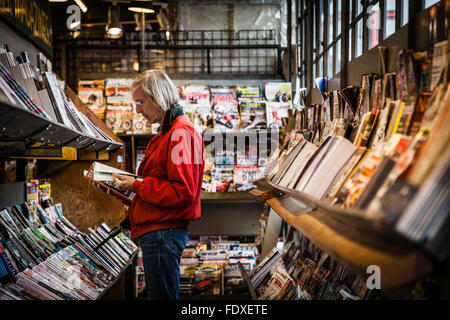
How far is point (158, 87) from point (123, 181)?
0.48m

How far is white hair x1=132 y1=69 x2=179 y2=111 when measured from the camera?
192 cm

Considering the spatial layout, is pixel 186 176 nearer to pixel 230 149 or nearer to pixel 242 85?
pixel 230 149

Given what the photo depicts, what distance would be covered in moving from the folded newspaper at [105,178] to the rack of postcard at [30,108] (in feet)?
0.66

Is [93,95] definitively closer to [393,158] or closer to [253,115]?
[253,115]

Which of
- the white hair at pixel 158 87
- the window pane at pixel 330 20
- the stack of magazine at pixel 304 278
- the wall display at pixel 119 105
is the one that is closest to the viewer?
the stack of magazine at pixel 304 278

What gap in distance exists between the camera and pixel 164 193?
175 cm

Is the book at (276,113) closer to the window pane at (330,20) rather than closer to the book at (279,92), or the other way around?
the book at (279,92)

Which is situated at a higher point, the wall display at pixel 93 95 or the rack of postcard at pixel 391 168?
the wall display at pixel 93 95

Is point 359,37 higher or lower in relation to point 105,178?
higher

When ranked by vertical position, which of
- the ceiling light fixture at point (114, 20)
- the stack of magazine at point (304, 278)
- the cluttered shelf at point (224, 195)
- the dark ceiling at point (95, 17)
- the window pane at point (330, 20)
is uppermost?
the dark ceiling at point (95, 17)

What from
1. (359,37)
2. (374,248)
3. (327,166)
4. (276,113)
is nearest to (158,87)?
(327,166)

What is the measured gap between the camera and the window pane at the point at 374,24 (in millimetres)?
1927

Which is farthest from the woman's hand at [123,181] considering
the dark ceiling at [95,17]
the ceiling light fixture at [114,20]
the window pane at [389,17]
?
the dark ceiling at [95,17]

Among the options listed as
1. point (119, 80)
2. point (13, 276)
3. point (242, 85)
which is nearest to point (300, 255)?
point (13, 276)
